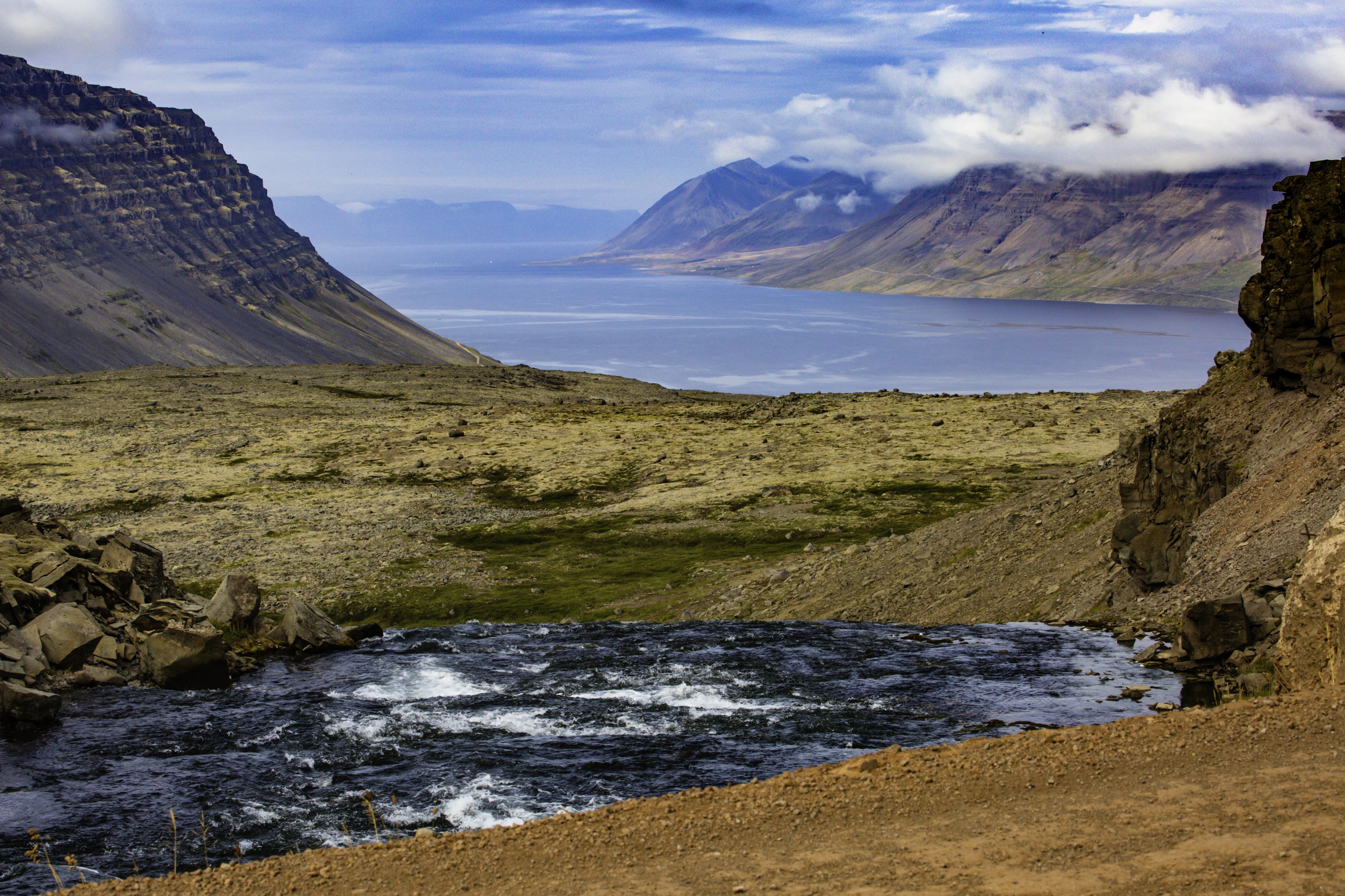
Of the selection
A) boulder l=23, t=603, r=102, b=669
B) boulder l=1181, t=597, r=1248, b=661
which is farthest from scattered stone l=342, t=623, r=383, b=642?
Result: boulder l=1181, t=597, r=1248, b=661

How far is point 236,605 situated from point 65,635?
517cm

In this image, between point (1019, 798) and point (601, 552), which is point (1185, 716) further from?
point (601, 552)

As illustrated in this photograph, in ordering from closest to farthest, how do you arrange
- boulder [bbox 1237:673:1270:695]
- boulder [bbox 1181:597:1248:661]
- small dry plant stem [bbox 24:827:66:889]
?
1. small dry plant stem [bbox 24:827:66:889]
2. boulder [bbox 1237:673:1270:695]
3. boulder [bbox 1181:597:1248:661]

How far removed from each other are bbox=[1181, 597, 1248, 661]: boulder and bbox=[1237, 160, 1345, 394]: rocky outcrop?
352 inches

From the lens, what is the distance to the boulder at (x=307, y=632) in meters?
31.0

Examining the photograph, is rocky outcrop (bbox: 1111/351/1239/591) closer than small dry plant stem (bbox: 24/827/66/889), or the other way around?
small dry plant stem (bbox: 24/827/66/889)

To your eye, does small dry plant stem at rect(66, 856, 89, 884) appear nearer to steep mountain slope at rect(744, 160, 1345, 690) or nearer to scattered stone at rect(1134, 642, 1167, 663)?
steep mountain slope at rect(744, 160, 1345, 690)

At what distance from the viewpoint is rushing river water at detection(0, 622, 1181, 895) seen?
18.4m

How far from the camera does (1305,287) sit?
89.8 feet

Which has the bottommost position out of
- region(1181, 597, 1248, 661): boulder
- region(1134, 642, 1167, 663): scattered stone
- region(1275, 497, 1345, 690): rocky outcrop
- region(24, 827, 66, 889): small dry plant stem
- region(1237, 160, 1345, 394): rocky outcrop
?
region(24, 827, 66, 889): small dry plant stem

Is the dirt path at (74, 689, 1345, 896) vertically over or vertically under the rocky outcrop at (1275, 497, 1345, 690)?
under

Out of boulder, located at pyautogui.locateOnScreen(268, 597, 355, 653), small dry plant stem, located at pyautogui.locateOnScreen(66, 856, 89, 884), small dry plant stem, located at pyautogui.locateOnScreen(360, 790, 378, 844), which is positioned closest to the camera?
small dry plant stem, located at pyautogui.locateOnScreen(66, 856, 89, 884)

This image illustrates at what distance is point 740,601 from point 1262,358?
2103 centimetres

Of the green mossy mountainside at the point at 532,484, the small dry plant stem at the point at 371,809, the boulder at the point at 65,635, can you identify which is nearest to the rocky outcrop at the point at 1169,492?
the green mossy mountainside at the point at 532,484
